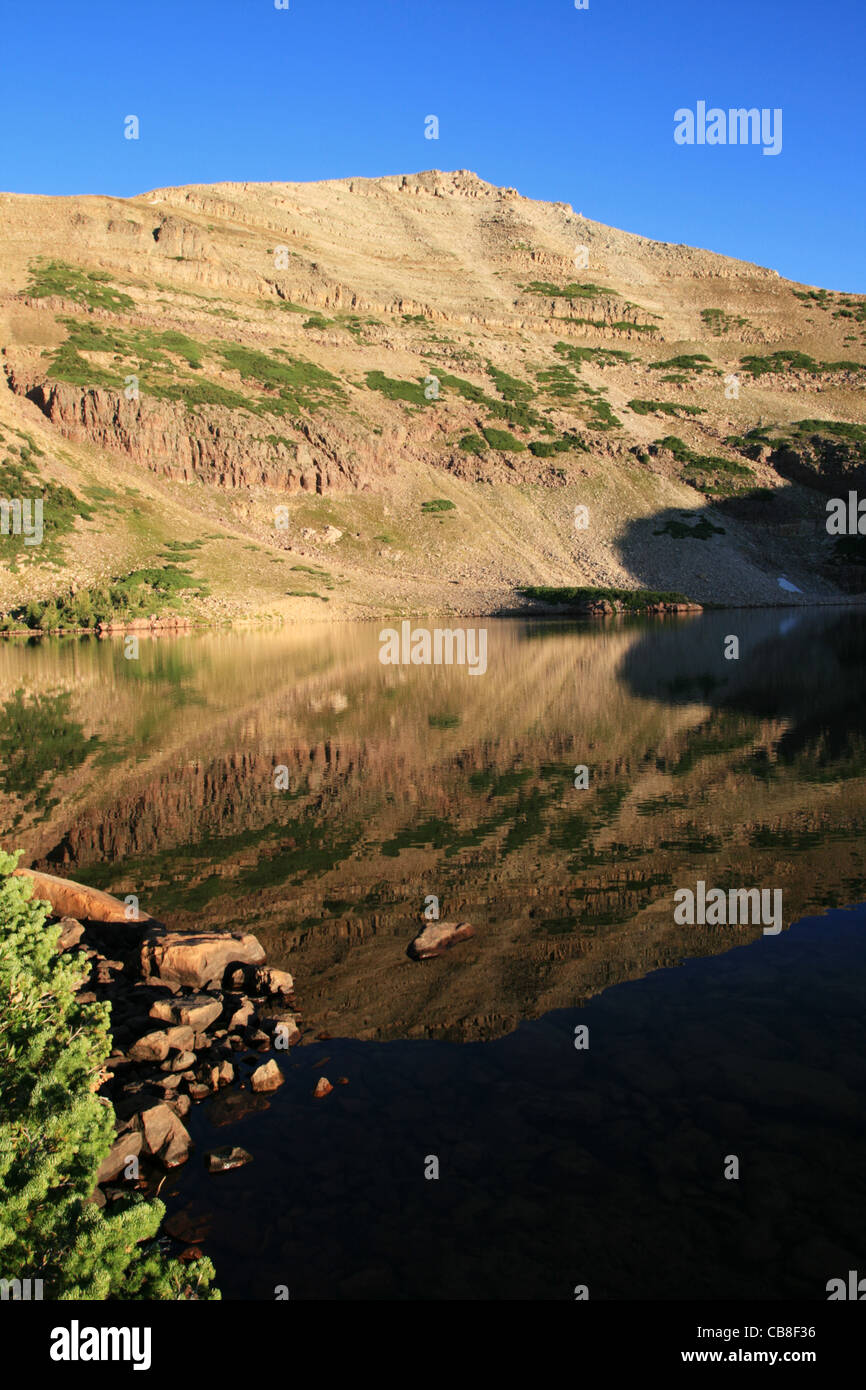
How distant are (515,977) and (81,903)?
5.78 metres

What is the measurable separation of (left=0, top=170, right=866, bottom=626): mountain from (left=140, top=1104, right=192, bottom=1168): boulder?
58831 millimetres

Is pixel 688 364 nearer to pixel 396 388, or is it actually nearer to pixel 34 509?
pixel 396 388

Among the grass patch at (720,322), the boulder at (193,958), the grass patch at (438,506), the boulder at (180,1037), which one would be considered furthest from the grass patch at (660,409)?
the boulder at (180,1037)

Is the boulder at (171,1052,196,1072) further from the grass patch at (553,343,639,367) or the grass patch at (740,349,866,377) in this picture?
the grass patch at (740,349,866,377)

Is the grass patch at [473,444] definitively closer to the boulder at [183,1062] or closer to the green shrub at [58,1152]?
the boulder at [183,1062]

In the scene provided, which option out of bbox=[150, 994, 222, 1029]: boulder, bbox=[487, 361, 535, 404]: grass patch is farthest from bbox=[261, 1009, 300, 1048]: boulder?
bbox=[487, 361, 535, 404]: grass patch

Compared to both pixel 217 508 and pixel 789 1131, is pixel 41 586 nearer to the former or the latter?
pixel 217 508

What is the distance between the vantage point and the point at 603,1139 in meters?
6.82

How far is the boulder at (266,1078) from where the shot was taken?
768 centimetres

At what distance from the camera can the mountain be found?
2849 inches

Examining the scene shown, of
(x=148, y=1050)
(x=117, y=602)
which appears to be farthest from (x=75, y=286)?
(x=148, y=1050)

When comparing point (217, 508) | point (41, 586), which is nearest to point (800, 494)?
point (217, 508)

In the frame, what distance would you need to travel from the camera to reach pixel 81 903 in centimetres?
1123
